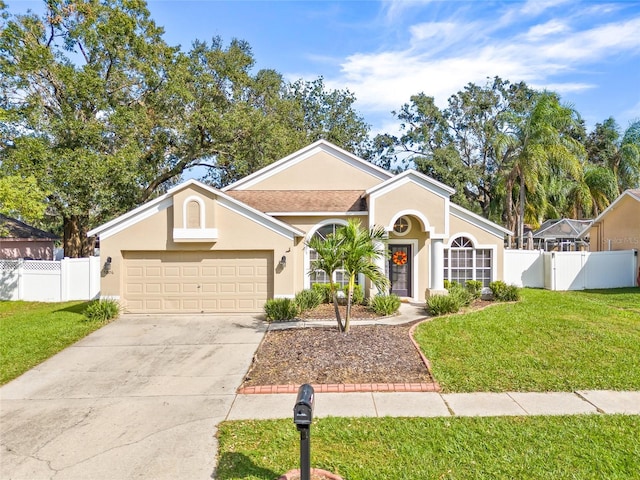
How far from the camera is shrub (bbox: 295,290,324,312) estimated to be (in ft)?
41.8

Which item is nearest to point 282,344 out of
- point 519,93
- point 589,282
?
point 589,282

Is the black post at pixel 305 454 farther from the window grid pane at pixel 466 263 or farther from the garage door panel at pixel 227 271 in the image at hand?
the window grid pane at pixel 466 263

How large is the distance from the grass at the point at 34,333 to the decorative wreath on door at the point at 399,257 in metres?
10.7

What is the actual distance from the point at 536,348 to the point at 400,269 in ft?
23.9

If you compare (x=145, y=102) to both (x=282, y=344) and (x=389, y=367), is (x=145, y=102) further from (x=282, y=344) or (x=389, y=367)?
(x=389, y=367)

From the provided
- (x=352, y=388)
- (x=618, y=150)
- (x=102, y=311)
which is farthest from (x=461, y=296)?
(x=618, y=150)

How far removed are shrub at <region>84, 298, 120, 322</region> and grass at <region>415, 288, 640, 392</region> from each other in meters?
9.56

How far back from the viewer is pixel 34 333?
1045 cm

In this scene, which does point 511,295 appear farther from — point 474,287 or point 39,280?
point 39,280

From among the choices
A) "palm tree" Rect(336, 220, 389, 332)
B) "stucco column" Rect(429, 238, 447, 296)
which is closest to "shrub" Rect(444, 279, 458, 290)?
"stucco column" Rect(429, 238, 447, 296)

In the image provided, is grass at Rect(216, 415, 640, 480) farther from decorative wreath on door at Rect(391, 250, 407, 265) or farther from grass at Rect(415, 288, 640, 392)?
decorative wreath on door at Rect(391, 250, 407, 265)

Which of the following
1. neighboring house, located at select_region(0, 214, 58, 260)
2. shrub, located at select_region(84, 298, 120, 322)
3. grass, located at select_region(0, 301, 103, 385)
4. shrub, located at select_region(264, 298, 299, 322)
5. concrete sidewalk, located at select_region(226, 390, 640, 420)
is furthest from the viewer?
neighboring house, located at select_region(0, 214, 58, 260)

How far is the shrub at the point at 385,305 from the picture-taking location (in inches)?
484

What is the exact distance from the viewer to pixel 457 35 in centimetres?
1170
